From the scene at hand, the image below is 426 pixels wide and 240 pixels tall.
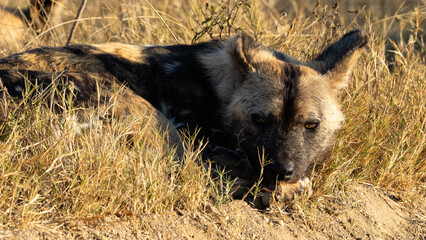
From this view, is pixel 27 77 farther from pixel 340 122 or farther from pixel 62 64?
pixel 340 122

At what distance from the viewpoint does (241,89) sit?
136 inches

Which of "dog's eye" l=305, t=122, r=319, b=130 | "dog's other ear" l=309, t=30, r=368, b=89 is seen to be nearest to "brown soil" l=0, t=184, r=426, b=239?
"dog's eye" l=305, t=122, r=319, b=130

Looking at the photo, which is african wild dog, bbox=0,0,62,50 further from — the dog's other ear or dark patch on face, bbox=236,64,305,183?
the dog's other ear

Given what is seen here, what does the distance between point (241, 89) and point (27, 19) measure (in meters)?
3.95

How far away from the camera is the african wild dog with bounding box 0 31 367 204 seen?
3.23 metres

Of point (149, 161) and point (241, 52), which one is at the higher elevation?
point (241, 52)

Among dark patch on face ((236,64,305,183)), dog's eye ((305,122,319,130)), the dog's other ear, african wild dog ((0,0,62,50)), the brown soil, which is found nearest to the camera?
the brown soil

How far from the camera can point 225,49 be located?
3576 millimetres

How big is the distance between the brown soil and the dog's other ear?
28.7 inches

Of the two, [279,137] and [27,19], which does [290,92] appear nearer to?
[279,137]

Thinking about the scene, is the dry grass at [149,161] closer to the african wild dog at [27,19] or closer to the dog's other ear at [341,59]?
the dog's other ear at [341,59]

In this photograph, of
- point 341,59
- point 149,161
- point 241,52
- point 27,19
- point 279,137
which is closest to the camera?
point 149,161

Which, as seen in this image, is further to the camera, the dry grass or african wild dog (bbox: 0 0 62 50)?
african wild dog (bbox: 0 0 62 50)

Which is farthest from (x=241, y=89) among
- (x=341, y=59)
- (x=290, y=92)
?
(x=341, y=59)
